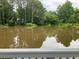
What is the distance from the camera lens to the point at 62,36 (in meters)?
1.90

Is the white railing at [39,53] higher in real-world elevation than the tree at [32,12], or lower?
lower

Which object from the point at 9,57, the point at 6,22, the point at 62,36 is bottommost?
the point at 9,57

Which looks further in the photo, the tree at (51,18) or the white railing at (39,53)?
the tree at (51,18)

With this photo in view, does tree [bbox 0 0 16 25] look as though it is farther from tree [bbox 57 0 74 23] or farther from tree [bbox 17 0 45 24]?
tree [bbox 57 0 74 23]

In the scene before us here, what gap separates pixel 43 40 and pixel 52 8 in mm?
427

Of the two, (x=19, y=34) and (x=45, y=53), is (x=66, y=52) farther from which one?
(x=19, y=34)

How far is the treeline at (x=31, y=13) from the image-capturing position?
1890mm

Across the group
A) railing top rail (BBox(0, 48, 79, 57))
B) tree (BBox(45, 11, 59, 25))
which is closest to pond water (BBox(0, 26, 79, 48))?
tree (BBox(45, 11, 59, 25))

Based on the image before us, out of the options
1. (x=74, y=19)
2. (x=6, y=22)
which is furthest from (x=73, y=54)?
(x=6, y=22)

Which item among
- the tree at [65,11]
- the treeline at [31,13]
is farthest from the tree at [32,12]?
the tree at [65,11]

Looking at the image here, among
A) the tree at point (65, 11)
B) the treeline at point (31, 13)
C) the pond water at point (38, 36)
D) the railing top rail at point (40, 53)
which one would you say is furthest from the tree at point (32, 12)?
the railing top rail at point (40, 53)

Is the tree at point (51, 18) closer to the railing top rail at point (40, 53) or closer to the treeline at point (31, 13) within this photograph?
the treeline at point (31, 13)

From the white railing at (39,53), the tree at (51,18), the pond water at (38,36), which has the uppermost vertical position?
the tree at (51,18)

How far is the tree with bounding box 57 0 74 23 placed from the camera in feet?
6.26
